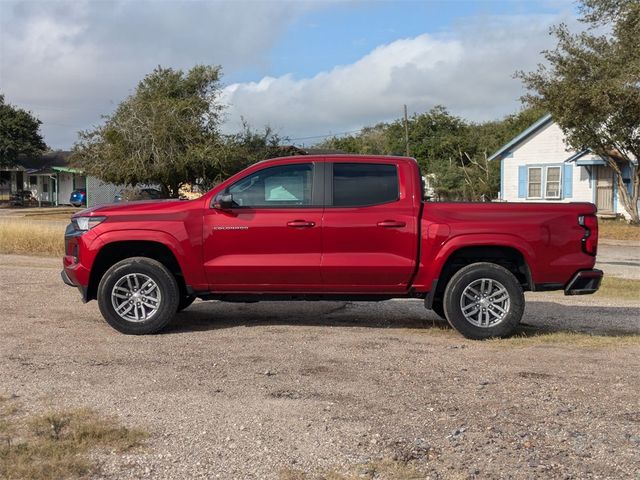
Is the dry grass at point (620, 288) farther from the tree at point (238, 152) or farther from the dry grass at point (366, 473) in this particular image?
the tree at point (238, 152)

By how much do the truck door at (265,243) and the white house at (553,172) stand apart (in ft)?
84.5

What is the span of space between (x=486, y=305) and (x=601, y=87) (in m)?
20.0

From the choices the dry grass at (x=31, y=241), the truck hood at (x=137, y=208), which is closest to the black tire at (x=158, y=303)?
the truck hood at (x=137, y=208)

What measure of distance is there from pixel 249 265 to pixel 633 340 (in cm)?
419

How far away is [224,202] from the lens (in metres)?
7.61

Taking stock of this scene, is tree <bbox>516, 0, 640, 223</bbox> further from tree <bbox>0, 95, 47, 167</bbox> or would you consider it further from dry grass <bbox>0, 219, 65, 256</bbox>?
tree <bbox>0, 95, 47, 167</bbox>

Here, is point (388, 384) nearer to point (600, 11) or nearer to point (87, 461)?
point (87, 461)

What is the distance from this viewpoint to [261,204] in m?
7.78

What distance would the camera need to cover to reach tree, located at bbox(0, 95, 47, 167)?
52531mm

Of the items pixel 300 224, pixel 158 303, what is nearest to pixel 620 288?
pixel 300 224

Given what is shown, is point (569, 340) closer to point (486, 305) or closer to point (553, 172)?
point (486, 305)

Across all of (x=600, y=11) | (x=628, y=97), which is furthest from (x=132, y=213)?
(x=600, y=11)

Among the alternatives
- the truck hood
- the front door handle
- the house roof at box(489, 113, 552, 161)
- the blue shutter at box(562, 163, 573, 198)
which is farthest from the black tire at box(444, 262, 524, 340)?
the house roof at box(489, 113, 552, 161)

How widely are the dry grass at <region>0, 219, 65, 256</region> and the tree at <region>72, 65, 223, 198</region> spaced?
12.1 meters
